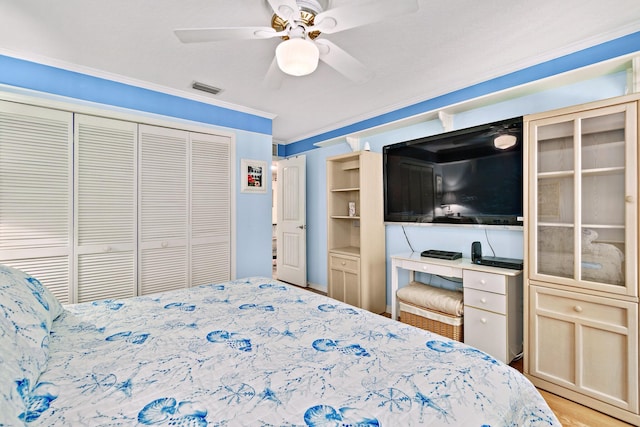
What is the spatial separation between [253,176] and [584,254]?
3084 millimetres

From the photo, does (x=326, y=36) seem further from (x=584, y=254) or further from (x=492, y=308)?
(x=492, y=308)

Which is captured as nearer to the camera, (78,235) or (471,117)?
(78,235)

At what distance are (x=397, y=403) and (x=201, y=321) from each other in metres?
1.09

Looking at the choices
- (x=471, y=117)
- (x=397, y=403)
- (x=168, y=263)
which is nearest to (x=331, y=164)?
(x=471, y=117)

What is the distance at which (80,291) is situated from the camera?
2.50 meters

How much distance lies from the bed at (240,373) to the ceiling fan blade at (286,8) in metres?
1.59

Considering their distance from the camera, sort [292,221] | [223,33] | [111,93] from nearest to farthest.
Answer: [223,33]
[111,93]
[292,221]

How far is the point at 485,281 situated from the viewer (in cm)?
235

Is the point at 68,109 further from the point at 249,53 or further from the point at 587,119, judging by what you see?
the point at 587,119

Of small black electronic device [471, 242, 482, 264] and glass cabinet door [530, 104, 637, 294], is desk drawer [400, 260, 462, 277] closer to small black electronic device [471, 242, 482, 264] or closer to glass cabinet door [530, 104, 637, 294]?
small black electronic device [471, 242, 482, 264]

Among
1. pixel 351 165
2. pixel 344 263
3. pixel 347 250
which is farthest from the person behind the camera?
pixel 351 165

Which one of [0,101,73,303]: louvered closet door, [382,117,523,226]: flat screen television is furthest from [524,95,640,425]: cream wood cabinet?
[0,101,73,303]: louvered closet door

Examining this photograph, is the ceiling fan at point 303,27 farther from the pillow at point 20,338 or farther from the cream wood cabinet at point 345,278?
the cream wood cabinet at point 345,278

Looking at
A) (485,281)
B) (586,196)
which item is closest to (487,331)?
(485,281)
